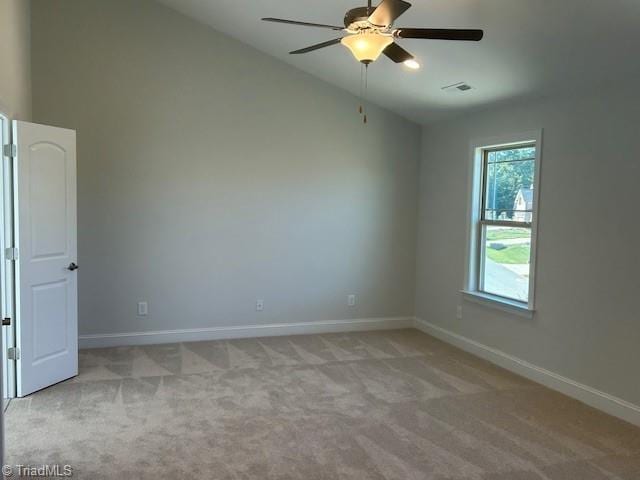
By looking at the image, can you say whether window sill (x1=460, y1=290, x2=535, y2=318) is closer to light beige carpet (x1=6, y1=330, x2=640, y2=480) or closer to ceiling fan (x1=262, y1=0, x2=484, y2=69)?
light beige carpet (x1=6, y1=330, x2=640, y2=480)

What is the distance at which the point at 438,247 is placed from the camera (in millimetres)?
5707

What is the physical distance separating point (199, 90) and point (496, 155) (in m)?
3.03

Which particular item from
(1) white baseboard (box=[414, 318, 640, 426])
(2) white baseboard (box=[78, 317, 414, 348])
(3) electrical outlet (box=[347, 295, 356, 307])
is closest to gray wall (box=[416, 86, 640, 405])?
(1) white baseboard (box=[414, 318, 640, 426])

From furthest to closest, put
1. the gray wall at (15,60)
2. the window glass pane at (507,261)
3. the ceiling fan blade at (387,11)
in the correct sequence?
the window glass pane at (507,261) → the gray wall at (15,60) → the ceiling fan blade at (387,11)

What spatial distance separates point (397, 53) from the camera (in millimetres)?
2947

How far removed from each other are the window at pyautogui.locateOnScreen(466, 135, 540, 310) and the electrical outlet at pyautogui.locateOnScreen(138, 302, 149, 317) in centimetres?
328

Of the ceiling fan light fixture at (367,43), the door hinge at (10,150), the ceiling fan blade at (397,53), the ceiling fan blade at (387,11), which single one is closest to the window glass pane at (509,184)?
the ceiling fan blade at (397,53)

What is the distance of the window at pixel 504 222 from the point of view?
14.8 feet

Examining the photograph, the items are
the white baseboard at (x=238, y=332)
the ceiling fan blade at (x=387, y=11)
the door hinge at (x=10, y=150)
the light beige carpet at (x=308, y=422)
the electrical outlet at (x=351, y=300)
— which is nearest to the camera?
the ceiling fan blade at (x=387, y=11)

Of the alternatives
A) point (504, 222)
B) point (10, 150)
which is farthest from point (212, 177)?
point (504, 222)

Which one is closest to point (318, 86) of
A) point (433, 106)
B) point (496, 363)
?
point (433, 106)

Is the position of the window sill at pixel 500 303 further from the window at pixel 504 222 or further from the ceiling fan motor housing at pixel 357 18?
the ceiling fan motor housing at pixel 357 18

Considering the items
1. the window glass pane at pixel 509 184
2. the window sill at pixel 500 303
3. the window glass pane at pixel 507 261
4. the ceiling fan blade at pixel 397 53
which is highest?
the ceiling fan blade at pixel 397 53

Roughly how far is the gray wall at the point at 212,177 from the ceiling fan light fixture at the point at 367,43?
2803mm
